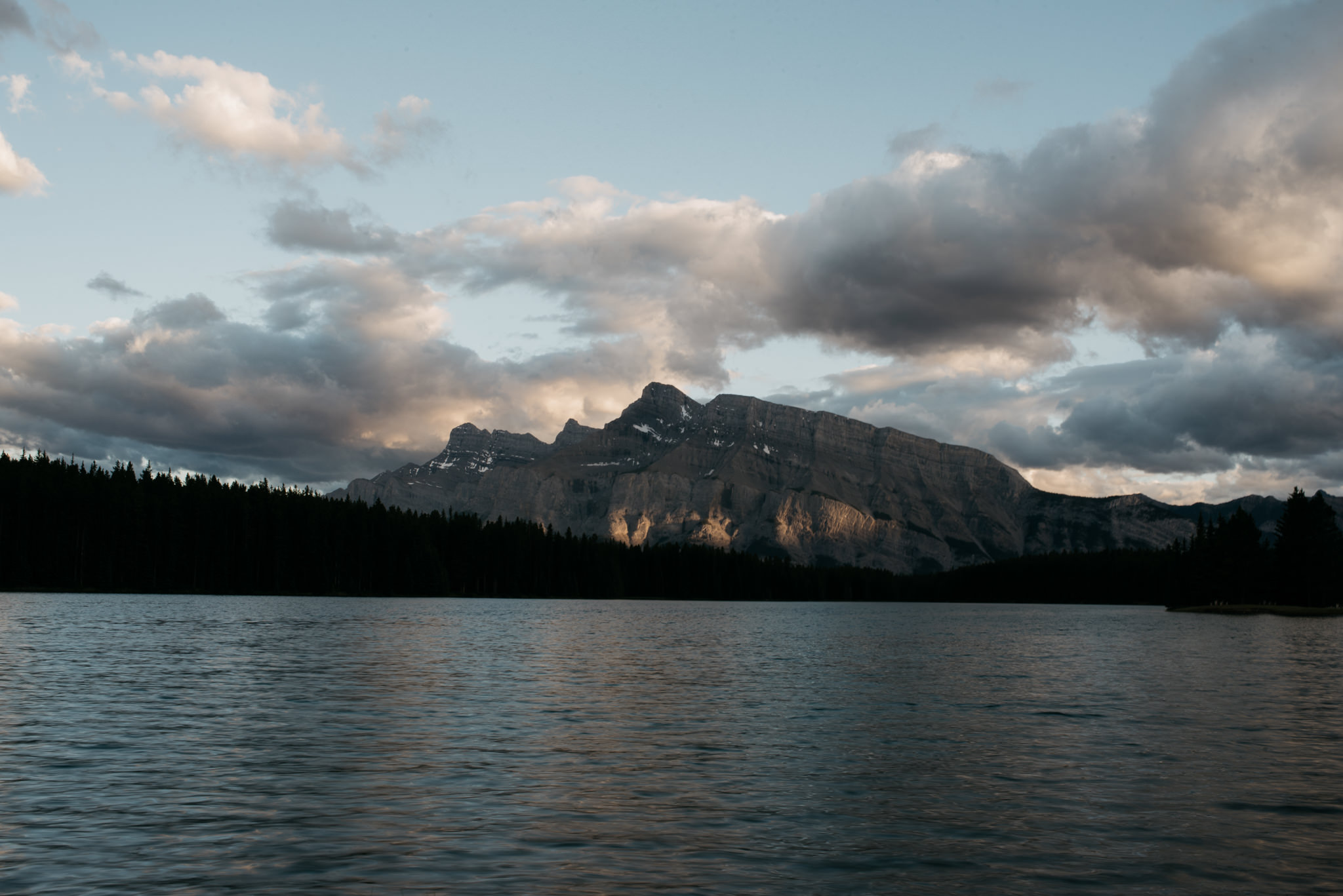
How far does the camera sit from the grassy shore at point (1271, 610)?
170625mm

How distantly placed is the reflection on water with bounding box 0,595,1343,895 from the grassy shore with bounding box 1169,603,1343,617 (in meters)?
125

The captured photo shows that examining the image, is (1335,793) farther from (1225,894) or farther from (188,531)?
(188,531)

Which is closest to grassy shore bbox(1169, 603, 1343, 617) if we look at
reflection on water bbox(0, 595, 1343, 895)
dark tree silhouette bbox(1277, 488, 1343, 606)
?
dark tree silhouette bbox(1277, 488, 1343, 606)

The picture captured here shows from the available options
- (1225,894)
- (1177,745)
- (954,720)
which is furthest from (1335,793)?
(954,720)

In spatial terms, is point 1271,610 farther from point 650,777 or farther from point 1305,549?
point 650,777

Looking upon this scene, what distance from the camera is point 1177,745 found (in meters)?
34.1

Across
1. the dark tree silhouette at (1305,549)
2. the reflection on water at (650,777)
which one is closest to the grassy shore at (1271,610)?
the dark tree silhouette at (1305,549)

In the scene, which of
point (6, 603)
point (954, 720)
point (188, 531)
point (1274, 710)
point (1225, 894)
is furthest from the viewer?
point (188, 531)

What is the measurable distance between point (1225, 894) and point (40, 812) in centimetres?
2411

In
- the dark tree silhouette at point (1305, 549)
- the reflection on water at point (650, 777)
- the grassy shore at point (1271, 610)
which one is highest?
the dark tree silhouette at point (1305, 549)

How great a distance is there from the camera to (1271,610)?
17150cm

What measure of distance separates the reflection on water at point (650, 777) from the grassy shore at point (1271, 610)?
125 meters

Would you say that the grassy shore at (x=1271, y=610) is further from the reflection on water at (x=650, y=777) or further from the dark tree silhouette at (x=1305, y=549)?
the reflection on water at (x=650, y=777)

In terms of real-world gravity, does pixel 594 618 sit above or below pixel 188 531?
below
